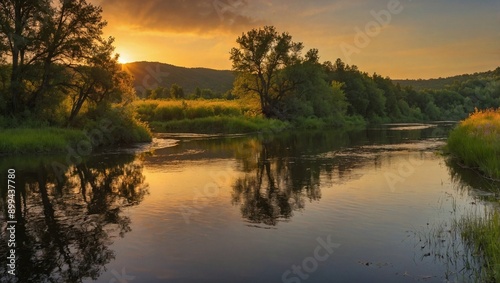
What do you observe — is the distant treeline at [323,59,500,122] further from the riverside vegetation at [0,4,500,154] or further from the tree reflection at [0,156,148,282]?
the tree reflection at [0,156,148,282]

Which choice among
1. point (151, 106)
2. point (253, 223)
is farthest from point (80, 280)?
point (151, 106)

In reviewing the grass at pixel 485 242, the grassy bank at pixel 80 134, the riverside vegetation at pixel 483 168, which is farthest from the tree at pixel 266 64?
the grass at pixel 485 242

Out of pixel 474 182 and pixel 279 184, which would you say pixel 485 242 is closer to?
pixel 474 182

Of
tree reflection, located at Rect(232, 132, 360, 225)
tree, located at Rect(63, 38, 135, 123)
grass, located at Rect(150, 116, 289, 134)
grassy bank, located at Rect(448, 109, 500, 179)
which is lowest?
tree reflection, located at Rect(232, 132, 360, 225)

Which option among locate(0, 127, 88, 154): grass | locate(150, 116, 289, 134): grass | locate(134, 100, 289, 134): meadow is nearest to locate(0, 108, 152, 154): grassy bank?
Answer: locate(0, 127, 88, 154): grass

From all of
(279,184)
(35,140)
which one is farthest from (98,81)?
(279,184)

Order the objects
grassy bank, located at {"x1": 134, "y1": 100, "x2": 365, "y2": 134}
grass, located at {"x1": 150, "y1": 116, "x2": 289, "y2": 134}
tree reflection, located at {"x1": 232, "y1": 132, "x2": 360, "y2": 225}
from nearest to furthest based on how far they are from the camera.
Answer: tree reflection, located at {"x1": 232, "y1": 132, "x2": 360, "y2": 225}
grass, located at {"x1": 150, "y1": 116, "x2": 289, "y2": 134}
grassy bank, located at {"x1": 134, "y1": 100, "x2": 365, "y2": 134}

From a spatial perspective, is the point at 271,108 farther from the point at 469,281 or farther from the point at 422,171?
the point at 469,281

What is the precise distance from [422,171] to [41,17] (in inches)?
1196

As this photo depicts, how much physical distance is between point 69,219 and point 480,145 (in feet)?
61.2

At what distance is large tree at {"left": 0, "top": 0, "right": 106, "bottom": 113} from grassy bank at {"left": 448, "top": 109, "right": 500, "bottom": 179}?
28.8 meters

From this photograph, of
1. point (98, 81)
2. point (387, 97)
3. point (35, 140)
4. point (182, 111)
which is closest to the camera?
point (35, 140)

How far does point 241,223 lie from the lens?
1270 cm

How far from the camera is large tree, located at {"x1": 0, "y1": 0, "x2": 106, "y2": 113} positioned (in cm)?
3359
